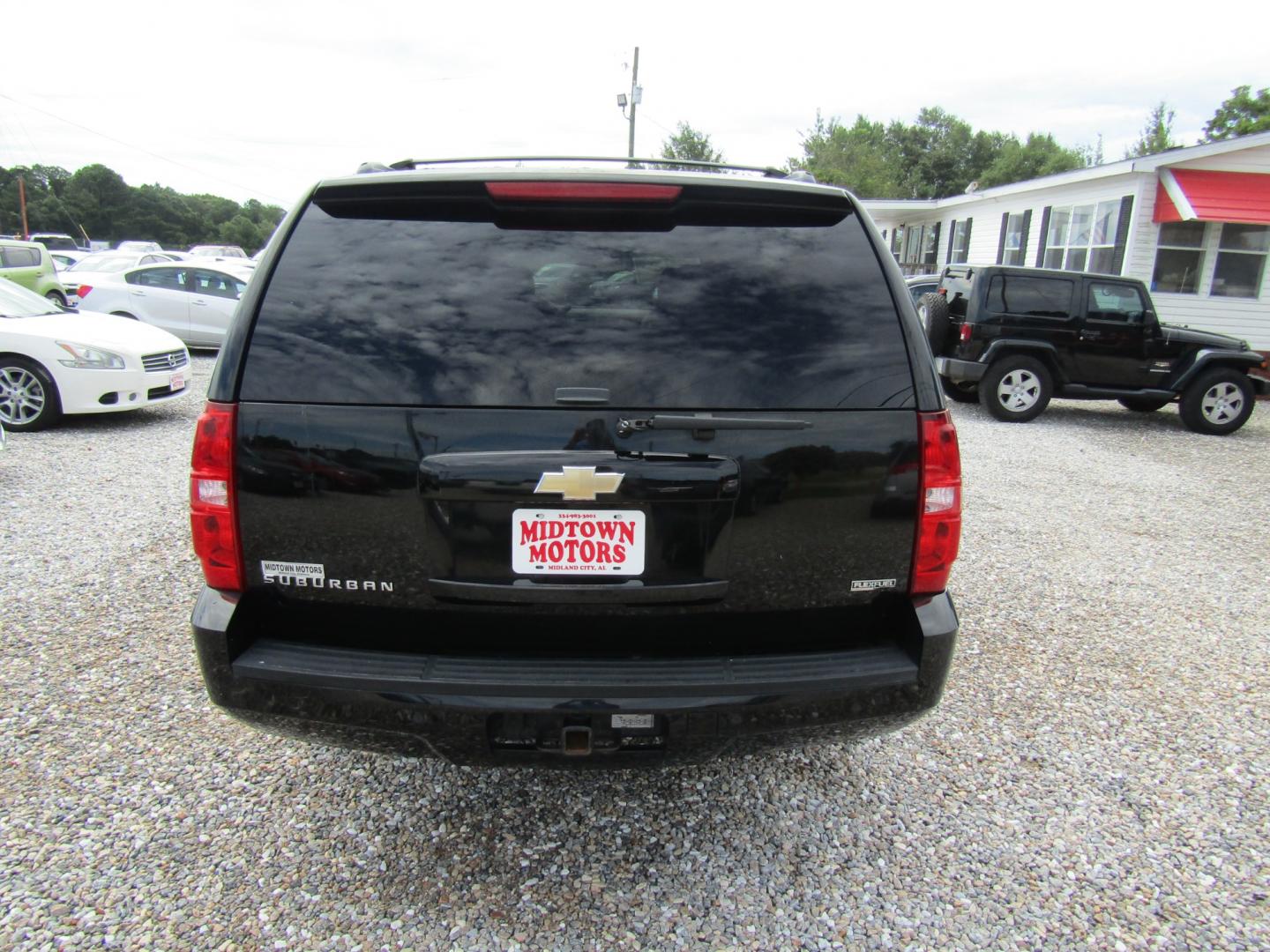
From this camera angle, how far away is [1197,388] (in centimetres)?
1049

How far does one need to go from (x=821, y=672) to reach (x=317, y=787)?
5.71ft

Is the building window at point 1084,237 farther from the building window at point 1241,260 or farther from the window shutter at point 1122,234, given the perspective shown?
the building window at point 1241,260

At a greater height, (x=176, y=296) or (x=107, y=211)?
(x=107, y=211)

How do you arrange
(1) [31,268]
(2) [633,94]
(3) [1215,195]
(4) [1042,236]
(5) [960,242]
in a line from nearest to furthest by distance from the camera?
(3) [1215,195]
(1) [31,268]
(4) [1042,236]
(5) [960,242]
(2) [633,94]

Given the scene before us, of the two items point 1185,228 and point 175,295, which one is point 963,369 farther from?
point 175,295

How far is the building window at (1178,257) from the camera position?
1480cm

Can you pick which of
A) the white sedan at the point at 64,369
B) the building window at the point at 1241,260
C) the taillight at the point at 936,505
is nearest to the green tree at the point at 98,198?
the white sedan at the point at 64,369

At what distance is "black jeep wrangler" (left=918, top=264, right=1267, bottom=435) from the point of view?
10.2 m

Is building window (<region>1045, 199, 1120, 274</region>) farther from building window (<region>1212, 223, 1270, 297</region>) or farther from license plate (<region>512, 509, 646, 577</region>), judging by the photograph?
license plate (<region>512, 509, 646, 577</region>)

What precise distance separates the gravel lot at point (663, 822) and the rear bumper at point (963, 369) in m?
6.56

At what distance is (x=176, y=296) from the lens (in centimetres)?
1330

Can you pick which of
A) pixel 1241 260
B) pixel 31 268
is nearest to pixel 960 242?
pixel 1241 260

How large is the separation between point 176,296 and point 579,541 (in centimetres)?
1380

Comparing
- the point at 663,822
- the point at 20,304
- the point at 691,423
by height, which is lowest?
the point at 663,822
